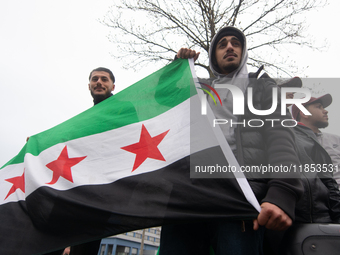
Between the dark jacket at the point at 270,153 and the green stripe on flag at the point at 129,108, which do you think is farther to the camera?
the green stripe on flag at the point at 129,108

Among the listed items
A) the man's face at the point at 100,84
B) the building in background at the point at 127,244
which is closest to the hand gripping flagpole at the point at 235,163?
the man's face at the point at 100,84

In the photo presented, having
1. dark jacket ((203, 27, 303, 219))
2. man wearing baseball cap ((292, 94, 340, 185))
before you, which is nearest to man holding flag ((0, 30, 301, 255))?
dark jacket ((203, 27, 303, 219))

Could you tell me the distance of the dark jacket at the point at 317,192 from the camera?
1.49 meters

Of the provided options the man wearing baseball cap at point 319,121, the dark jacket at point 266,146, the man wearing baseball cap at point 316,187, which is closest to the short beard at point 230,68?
the dark jacket at point 266,146

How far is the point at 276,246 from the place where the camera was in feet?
4.87

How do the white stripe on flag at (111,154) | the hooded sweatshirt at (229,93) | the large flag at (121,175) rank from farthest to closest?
the white stripe on flag at (111,154) → the hooded sweatshirt at (229,93) → the large flag at (121,175)

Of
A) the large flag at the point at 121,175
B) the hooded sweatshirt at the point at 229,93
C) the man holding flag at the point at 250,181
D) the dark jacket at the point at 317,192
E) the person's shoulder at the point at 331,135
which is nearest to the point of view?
the man holding flag at the point at 250,181

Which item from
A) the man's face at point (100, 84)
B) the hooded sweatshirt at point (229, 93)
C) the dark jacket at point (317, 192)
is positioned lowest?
the dark jacket at point (317, 192)

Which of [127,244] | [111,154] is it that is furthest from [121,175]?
[127,244]

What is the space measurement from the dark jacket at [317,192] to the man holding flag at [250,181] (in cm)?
17

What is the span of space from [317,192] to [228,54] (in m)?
1.20

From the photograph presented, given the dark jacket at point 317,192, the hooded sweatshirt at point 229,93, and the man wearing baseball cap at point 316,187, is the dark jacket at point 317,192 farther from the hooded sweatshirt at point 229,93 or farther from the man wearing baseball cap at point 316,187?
the hooded sweatshirt at point 229,93

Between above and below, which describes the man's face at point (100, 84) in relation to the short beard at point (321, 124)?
above

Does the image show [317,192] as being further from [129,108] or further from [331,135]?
[331,135]
